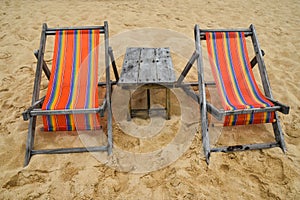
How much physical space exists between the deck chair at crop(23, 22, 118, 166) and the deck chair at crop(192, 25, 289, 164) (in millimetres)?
974

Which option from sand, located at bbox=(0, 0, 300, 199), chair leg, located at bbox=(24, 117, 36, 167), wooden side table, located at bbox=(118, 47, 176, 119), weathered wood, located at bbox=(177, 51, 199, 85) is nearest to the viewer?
sand, located at bbox=(0, 0, 300, 199)

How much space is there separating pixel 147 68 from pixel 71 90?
0.84 metres

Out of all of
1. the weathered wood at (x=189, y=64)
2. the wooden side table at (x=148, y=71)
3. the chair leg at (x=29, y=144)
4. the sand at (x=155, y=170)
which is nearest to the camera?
the sand at (x=155, y=170)

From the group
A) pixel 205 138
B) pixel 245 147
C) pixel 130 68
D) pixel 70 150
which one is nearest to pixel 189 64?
pixel 130 68

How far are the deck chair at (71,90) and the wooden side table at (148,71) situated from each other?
0.79 feet

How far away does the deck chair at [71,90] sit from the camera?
232 centimetres

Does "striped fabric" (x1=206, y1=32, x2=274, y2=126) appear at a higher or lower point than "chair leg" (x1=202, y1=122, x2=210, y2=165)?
higher

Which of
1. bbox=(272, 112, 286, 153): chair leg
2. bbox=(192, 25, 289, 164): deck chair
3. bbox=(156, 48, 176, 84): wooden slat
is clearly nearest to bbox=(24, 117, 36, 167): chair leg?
bbox=(156, 48, 176, 84): wooden slat

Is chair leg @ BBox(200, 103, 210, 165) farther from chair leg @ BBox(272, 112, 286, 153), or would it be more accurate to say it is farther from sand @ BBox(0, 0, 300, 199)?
chair leg @ BBox(272, 112, 286, 153)

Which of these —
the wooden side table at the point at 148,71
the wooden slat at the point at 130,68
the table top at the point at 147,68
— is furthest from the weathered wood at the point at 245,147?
the wooden slat at the point at 130,68

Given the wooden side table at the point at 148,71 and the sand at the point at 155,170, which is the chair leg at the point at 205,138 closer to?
the sand at the point at 155,170

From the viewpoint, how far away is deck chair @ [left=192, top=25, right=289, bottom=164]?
7.66 ft

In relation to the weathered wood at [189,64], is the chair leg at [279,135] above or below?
below

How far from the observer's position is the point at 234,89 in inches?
102
